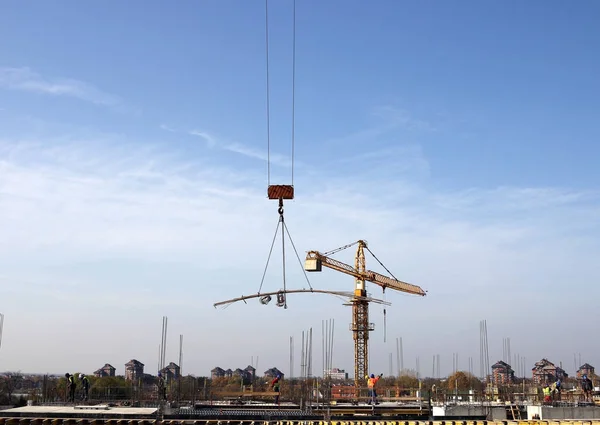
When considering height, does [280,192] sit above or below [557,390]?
above

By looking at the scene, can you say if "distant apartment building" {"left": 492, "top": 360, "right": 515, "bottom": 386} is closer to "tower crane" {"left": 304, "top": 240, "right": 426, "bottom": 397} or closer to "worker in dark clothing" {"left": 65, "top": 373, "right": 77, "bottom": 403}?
"tower crane" {"left": 304, "top": 240, "right": 426, "bottom": 397}

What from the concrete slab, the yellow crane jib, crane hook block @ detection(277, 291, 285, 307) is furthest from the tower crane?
the concrete slab

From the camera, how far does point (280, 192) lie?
28422mm

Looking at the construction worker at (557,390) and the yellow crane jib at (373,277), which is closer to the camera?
the construction worker at (557,390)

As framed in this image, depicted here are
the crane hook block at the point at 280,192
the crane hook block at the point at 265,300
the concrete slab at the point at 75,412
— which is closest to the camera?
the concrete slab at the point at 75,412

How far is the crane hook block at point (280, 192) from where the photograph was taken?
28.4m

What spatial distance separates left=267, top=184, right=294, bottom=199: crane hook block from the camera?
28.4m

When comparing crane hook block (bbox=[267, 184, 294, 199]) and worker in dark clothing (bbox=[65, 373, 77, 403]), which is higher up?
crane hook block (bbox=[267, 184, 294, 199])

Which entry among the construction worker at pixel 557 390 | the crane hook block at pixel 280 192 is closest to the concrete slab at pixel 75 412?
the crane hook block at pixel 280 192

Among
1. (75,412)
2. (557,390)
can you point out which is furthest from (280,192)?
(557,390)

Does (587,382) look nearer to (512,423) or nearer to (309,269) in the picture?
(512,423)

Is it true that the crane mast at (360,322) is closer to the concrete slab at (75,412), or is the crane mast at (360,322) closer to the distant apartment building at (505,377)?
the distant apartment building at (505,377)

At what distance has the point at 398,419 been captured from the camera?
2445cm

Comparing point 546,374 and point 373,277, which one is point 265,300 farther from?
point 546,374
